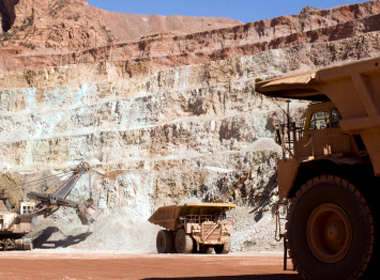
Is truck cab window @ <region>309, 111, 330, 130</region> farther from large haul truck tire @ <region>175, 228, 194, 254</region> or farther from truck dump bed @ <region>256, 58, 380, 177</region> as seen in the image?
large haul truck tire @ <region>175, 228, 194, 254</region>

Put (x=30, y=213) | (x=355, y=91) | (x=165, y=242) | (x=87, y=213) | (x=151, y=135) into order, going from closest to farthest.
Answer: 1. (x=355, y=91)
2. (x=165, y=242)
3. (x=30, y=213)
4. (x=87, y=213)
5. (x=151, y=135)

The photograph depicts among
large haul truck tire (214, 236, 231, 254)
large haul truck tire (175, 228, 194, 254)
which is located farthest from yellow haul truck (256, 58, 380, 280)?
large haul truck tire (214, 236, 231, 254)

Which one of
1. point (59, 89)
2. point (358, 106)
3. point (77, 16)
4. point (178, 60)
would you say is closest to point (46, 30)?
point (77, 16)

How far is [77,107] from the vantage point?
63.2 meters

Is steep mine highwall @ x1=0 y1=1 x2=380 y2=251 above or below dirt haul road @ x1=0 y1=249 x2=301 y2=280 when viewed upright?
above

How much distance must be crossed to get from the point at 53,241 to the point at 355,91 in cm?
3383

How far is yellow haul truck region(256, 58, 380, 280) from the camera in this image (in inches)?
318

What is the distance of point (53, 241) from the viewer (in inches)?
1533

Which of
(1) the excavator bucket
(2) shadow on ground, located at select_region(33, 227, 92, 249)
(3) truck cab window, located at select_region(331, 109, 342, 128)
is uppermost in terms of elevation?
(3) truck cab window, located at select_region(331, 109, 342, 128)

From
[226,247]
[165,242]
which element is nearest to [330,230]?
[226,247]

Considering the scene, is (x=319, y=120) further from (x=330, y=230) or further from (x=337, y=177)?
(x=330, y=230)

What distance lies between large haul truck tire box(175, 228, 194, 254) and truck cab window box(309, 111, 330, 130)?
17.2 meters

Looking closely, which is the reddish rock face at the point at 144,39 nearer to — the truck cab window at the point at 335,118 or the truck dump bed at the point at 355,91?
the truck cab window at the point at 335,118

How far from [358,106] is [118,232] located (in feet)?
99.0
